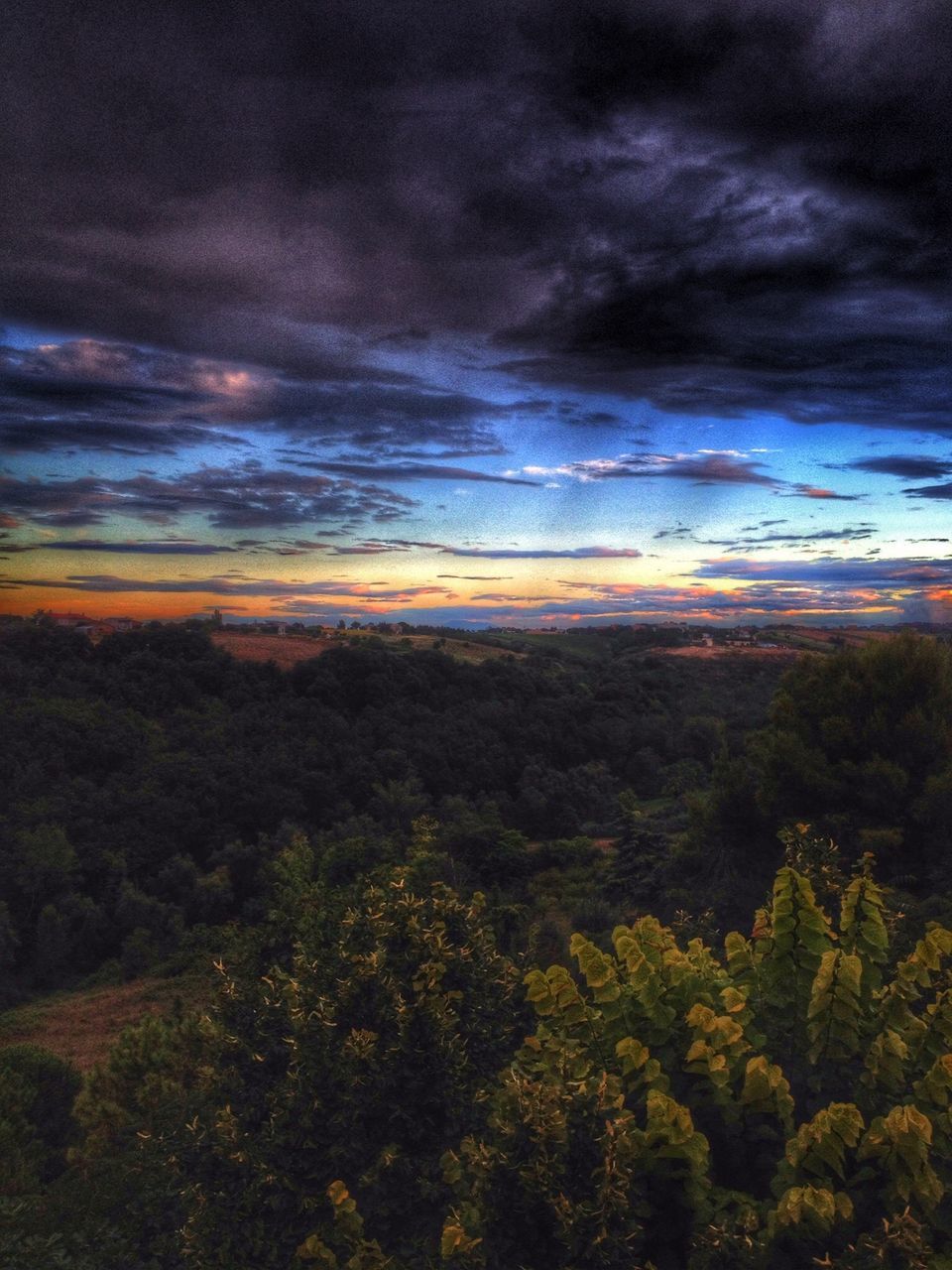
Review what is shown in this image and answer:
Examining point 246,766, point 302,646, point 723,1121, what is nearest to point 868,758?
point 723,1121

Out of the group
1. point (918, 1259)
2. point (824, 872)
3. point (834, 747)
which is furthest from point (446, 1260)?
point (834, 747)

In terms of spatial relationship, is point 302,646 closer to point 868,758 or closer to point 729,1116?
point 868,758

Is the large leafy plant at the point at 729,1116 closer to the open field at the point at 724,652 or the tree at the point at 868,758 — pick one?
the tree at the point at 868,758

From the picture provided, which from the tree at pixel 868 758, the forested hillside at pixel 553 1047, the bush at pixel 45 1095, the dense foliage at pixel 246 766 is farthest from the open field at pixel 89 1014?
the tree at pixel 868 758

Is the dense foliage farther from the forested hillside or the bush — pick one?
the bush

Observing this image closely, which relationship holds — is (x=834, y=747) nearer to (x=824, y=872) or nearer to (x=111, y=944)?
(x=824, y=872)

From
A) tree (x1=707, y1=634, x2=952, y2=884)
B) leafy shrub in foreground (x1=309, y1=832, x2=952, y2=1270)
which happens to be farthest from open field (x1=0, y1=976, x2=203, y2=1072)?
leafy shrub in foreground (x1=309, y1=832, x2=952, y2=1270)
